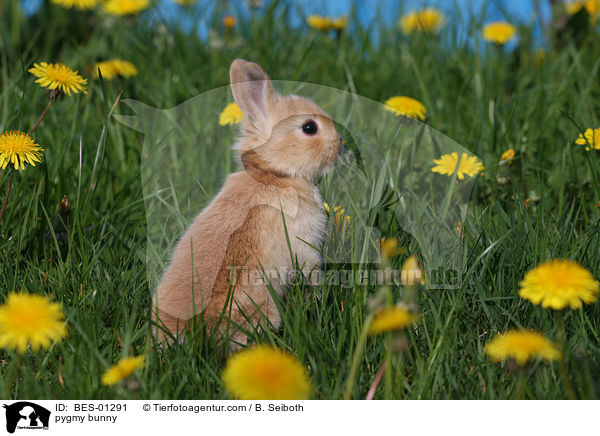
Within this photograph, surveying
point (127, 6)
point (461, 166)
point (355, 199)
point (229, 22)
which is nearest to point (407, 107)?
point (461, 166)

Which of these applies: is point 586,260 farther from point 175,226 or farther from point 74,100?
point 74,100

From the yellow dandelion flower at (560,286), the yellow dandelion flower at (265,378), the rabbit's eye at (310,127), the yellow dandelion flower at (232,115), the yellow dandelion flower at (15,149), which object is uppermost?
the yellow dandelion flower at (232,115)

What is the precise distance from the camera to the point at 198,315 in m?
2.54

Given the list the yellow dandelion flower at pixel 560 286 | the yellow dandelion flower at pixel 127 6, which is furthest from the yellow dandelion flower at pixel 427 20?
the yellow dandelion flower at pixel 560 286

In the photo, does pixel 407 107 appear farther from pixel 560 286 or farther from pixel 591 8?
pixel 591 8

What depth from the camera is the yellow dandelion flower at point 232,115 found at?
3.30 meters

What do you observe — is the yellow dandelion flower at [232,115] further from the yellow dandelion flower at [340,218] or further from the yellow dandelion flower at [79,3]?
the yellow dandelion flower at [79,3]

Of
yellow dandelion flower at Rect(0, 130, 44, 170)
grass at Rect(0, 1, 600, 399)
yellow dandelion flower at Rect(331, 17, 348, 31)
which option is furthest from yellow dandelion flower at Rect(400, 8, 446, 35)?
yellow dandelion flower at Rect(0, 130, 44, 170)

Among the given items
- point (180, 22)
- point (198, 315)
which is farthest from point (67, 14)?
point (198, 315)

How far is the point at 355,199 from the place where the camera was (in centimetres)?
302

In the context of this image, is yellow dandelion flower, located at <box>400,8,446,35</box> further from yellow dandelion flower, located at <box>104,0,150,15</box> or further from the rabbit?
the rabbit
